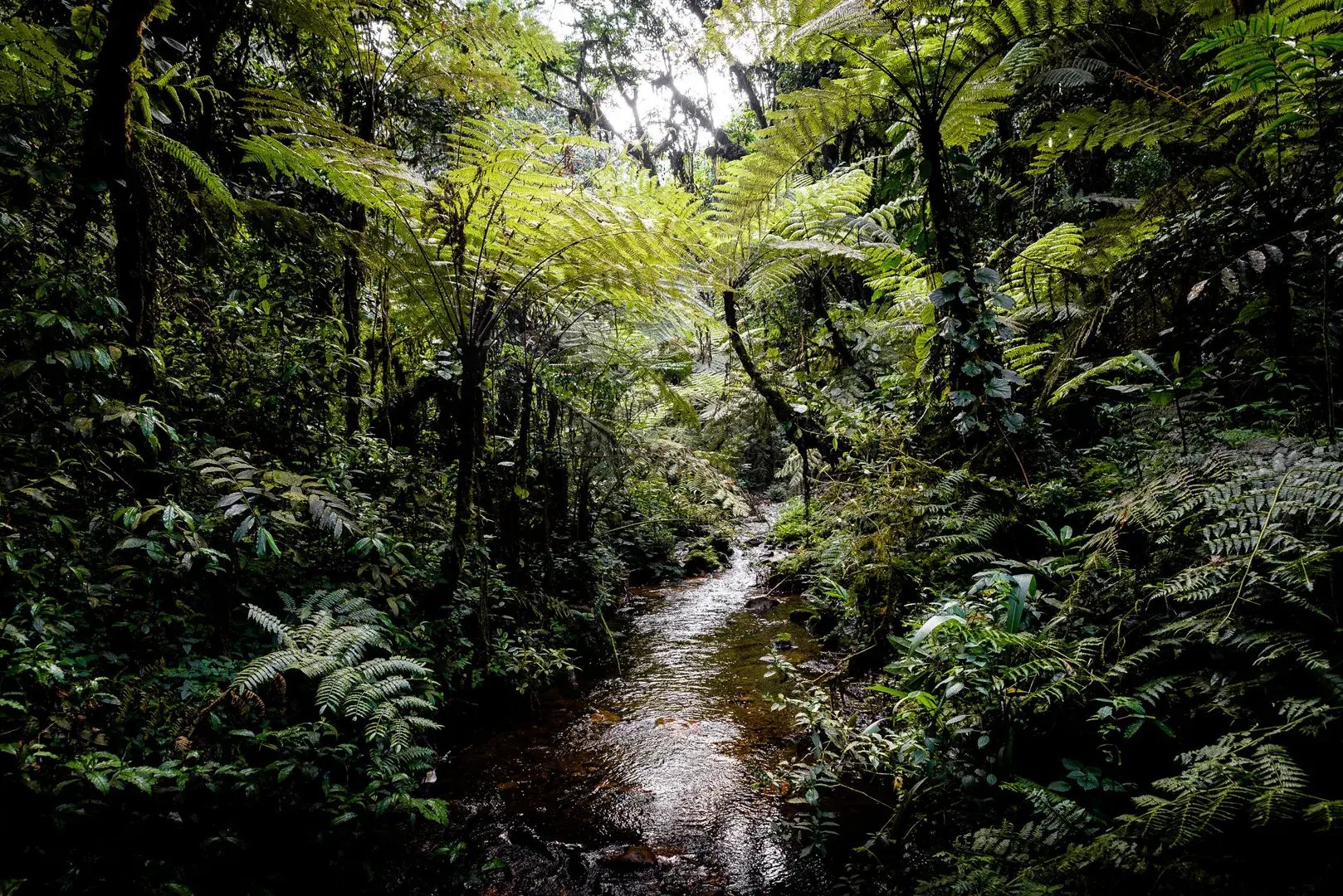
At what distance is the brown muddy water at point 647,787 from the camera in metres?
1.73

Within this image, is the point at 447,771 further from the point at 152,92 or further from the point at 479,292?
the point at 152,92

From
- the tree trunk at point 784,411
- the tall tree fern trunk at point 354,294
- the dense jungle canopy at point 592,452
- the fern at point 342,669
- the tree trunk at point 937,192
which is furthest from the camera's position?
the tree trunk at point 784,411

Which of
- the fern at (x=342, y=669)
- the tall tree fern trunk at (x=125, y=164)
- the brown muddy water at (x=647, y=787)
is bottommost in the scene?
the brown muddy water at (x=647, y=787)

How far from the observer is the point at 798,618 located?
391cm

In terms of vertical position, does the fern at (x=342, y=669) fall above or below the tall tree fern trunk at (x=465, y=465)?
below

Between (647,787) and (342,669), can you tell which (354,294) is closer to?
(342,669)

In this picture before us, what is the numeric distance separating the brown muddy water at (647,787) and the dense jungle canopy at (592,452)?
117mm

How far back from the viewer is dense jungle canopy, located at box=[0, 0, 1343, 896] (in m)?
1.43

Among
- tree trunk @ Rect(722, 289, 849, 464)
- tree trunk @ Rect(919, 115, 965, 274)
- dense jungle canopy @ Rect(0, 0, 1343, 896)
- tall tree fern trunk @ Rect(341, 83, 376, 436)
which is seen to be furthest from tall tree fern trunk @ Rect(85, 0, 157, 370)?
tree trunk @ Rect(722, 289, 849, 464)

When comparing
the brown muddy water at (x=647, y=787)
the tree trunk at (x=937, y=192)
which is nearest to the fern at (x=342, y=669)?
the brown muddy water at (x=647, y=787)

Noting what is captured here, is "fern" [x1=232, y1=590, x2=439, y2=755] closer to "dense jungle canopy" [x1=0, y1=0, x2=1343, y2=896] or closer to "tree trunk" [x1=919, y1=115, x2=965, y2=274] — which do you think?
"dense jungle canopy" [x1=0, y1=0, x2=1343, y2=896]

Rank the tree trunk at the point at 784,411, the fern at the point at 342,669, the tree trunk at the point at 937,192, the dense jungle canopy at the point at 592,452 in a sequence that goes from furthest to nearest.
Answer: the tree trunk at the point at 784,411 < the tree trunk at the point at 937,192 < the fern at the point at 342,669 < the dense jungle canopy at the point at 592,452

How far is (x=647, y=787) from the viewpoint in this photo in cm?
218

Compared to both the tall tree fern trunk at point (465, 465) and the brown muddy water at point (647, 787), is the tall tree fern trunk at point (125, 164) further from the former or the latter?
the brown muddy water at point (647, 787)
